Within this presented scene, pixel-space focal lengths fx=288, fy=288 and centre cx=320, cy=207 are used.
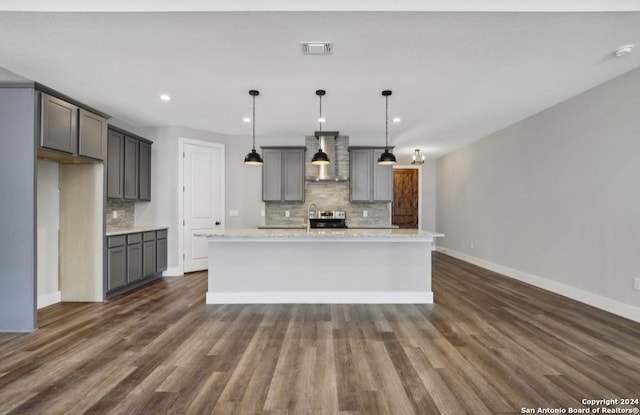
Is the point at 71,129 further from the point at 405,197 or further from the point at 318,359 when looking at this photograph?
the point at 405,197

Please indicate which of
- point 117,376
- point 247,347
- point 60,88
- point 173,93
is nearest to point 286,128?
point 173,93

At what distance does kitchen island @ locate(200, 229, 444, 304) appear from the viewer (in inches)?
147

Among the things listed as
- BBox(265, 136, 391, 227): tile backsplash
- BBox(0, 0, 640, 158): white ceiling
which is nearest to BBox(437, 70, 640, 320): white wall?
BBox(0, 0, 640, 158): white ceiling

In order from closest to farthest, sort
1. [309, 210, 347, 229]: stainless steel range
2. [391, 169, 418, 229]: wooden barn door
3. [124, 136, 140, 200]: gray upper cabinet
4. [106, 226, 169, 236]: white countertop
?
1. [106, 226, 169, 236]: white countertop
2. [124, 136, 140, 200]: gray upper cabinet
3. [309, 210, 347, 229]: stainless steel range
4. [391, 169, 418, 229]: wooden barn door

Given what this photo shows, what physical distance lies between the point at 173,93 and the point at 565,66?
458cm

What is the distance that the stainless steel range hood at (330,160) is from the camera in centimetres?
575

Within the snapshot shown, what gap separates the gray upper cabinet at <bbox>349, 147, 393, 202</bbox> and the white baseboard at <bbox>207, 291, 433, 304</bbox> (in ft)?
8.29

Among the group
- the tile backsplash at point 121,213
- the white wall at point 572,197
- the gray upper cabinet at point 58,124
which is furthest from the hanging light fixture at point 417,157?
the gray upper cabinet at point 58,124

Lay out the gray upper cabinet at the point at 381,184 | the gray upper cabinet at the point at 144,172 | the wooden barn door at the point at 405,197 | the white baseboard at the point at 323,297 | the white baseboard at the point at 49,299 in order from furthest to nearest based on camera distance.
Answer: the wooden barn door at the point at 405,197
the gray upper cabinet at the point at 381,184
the gray upper cabinet at the point at 144,172
the white baseboard at the point at 323,297
the white baseboard at the point at 49,299

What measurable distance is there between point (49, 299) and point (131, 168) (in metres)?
2.11

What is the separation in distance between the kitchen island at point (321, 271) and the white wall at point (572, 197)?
1992 mm

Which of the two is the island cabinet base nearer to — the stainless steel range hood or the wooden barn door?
the stainless steel range hood

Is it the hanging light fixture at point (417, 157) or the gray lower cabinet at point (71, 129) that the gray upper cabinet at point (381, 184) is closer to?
the hanging light fixture at point (417, 157)

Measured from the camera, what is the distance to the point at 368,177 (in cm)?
594
